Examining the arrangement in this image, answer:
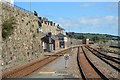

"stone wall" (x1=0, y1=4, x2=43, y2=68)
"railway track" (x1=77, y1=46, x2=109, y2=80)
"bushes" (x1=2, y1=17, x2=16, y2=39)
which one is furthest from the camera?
"stone wall" (x1=0, y1=4, x2=43, y2=68)

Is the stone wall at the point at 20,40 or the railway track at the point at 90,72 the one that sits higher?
the stone wall at the point at 20,40

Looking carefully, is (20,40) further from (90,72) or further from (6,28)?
(90,72)

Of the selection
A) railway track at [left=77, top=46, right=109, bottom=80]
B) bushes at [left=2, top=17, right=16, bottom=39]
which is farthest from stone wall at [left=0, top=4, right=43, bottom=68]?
railway track at [left=77, top=46, right=109, bottom=80]

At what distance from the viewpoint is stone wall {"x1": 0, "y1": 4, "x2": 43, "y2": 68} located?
23.5m

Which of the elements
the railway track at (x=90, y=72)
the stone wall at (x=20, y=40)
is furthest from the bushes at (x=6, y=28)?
the railway track at (x=90, y=72)

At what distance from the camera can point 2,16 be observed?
22938 millimetres

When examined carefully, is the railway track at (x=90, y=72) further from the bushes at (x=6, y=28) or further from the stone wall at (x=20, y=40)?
the bushes at (x=6, y=28)

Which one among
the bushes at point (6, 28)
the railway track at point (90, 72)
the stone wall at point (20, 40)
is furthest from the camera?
the stone wall at point (20, 40)

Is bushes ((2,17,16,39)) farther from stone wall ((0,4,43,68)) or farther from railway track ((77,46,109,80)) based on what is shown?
railway track ((77,46,109,80))

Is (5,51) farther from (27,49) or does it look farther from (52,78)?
(52,78)

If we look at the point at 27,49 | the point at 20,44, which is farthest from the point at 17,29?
the point at 27,49

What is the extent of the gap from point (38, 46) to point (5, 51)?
612 inches

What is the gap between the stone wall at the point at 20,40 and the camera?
2346 centimetres

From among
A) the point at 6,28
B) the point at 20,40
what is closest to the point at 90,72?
the point at 6,28
